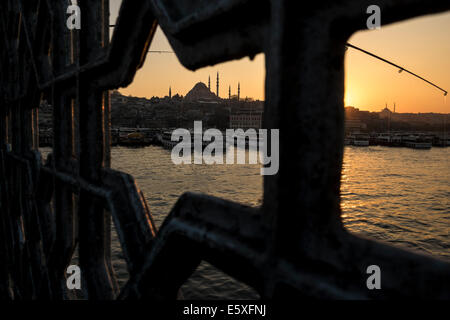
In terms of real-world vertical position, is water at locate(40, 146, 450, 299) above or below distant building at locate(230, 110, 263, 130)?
below

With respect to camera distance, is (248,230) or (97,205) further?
(97,205)

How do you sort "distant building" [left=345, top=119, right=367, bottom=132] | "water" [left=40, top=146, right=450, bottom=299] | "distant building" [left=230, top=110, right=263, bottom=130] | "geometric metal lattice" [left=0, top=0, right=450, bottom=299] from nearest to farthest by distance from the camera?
1. "geometric metal lattice" [left=0, top=0, right=450, bottom=299]
2. "water" [left=40, top=146, right=450, bottom=299]
3. "distant building" [left=230, top=110, right=263, bottom=130]
4. "distant building" [left=345, top=119, right=367, bottom=132]

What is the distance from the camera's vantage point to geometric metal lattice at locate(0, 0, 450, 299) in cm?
58

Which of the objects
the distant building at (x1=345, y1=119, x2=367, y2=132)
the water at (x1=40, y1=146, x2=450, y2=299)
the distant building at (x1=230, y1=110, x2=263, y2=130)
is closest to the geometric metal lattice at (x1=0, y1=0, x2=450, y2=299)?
the water at (x1=40, y1=146, x2=450, y2=299)

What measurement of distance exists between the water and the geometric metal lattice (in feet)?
23.4

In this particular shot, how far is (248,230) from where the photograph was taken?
727 millimetres

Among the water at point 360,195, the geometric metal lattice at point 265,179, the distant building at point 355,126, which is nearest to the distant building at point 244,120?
the distant building at point 355,126

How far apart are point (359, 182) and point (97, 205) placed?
119 ft

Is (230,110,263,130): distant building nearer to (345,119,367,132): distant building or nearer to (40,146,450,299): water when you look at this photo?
(345,119,367,132): distant building

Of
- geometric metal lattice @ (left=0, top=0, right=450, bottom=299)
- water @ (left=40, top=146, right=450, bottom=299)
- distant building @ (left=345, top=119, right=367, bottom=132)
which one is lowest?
water @ (left=40, top=146, right=450, bottom=299)

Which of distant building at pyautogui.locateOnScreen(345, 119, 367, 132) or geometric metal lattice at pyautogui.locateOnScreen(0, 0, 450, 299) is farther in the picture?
distant building at pyautogui.locateOnScreen(345, 119, 367, 132)

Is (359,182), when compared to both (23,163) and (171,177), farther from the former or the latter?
(23,163)

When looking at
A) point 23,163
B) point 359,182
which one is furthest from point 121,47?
point 359,182
